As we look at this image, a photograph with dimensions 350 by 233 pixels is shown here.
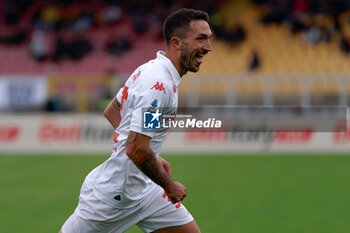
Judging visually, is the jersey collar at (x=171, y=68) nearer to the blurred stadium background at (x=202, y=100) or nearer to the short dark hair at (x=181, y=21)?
the short dark hair at (x=181, y=21)

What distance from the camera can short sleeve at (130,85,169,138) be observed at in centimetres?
341

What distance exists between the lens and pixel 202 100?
53.5ft

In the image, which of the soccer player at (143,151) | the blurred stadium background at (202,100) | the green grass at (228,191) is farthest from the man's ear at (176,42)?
the blurred stadium background at (202,100)

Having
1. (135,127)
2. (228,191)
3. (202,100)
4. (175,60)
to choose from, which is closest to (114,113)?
Answer: (175,60)

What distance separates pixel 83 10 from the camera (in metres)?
24.5

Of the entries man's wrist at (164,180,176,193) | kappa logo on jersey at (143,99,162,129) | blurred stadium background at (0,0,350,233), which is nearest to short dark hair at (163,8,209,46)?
kappa logo on jersey at (143,99,162,129)

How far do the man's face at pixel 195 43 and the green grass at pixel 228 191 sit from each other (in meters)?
3.70

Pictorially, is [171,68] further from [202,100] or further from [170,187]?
[202,100]

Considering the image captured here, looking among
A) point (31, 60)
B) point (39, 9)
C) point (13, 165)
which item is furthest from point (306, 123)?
point (39, 9)

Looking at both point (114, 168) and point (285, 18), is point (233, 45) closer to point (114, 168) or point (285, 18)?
point (285, 18)

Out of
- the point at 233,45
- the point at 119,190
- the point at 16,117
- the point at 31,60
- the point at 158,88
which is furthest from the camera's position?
the point at 31,60

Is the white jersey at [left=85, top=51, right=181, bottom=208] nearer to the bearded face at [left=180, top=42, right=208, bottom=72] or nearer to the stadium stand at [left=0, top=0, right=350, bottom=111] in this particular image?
the bearded face at [left=180, top=42, right=208, bottom=72]

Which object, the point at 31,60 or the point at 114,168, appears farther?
the point at 31,60

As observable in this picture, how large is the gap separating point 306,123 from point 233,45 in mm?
7982
